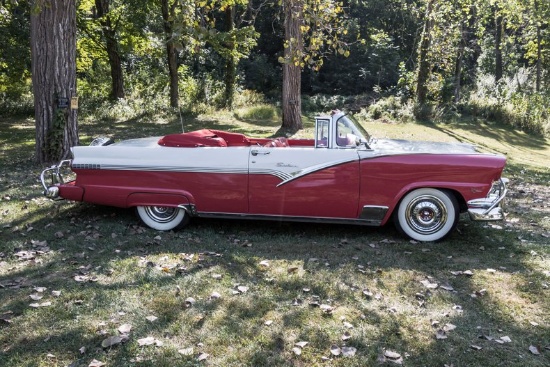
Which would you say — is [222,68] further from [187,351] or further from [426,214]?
[187,351]

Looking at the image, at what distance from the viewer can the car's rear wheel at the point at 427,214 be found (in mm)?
6043

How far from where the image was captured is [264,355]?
3.65 metres

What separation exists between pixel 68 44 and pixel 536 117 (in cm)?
1993

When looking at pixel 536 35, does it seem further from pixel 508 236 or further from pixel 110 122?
pixel 508 236

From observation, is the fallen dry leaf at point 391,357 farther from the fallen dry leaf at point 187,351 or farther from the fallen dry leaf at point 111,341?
the fallen dry leaf at point 111,341

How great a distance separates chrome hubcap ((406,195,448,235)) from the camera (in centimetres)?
608

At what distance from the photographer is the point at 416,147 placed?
640 centimetres

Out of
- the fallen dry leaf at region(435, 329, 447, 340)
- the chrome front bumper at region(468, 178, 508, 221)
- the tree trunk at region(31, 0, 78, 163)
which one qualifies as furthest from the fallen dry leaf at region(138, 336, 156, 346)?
the tree trunk at region(31, 0, 78, 163)

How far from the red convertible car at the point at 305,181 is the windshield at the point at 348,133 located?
15 millimetres

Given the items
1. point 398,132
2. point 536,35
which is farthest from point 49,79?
point 536,35

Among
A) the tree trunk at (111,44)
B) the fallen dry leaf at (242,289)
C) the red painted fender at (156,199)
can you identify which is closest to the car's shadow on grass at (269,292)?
the fallen dry leaf at (242,289)

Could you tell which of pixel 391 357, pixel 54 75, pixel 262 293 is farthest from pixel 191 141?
pixel 54 75

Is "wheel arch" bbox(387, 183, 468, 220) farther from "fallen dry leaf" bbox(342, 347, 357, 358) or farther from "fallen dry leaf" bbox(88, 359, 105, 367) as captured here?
"fallen dry leaf" bbox(88, 359, 105, 367)

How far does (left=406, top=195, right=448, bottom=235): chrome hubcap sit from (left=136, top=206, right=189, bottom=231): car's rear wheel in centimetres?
282
